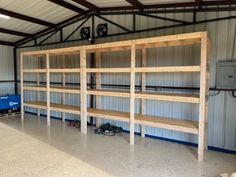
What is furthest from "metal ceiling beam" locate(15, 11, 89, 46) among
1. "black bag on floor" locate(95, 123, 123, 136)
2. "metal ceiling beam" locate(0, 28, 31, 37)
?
"black bag on floor" locate(95, 123, 123, 136)

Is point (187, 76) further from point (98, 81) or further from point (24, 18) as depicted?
point (24, 18)

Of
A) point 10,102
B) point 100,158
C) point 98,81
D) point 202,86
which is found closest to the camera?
point 202,86

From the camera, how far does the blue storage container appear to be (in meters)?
7.62

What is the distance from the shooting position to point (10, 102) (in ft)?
25.7

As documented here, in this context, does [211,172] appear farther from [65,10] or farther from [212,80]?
[65,10]

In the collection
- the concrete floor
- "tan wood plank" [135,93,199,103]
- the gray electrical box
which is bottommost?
the concrete floor

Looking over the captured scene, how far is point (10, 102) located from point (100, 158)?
Answer: 567cm

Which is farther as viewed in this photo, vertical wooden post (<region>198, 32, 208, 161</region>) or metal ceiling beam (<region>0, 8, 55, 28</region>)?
metal ceiling beam (<region>0, 8, 55, 28</region>)

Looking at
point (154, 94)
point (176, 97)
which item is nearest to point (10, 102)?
point (154, 94)

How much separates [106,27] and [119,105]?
7.55ft

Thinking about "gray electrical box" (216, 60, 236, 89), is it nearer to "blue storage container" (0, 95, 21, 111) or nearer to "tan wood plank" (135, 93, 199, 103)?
"tan wood plank" (135, 93, 199, 103)

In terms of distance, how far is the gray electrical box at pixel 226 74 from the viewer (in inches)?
157

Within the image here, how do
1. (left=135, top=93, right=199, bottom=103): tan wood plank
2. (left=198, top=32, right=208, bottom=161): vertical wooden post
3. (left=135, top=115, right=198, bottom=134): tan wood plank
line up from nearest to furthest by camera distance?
1. (left=198, top=32, right=208, bottom=161): vertical wooden post
2. (left=135, top=93, right=199, bottom=103): tan wood plank
3. (left=135, top=115, right=198, bottom=134): tan wood plank

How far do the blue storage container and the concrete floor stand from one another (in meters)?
3.14
